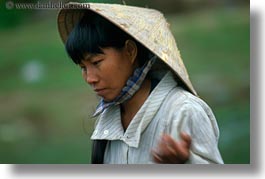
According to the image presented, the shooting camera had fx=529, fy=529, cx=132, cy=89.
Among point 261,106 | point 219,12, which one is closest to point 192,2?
point 219,12

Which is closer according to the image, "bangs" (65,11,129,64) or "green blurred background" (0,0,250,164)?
"bangs" (65,11,129,64)

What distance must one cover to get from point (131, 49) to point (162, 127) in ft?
0.73

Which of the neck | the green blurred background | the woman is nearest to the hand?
the woman

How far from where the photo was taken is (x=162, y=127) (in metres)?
1.38

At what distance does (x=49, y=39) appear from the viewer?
1.65 metres

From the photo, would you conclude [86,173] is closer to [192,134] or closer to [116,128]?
[116,128]

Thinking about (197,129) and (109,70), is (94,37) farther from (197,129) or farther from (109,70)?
(197,129)

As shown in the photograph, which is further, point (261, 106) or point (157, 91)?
point (261, 106)

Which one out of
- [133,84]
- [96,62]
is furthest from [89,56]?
[133,84]

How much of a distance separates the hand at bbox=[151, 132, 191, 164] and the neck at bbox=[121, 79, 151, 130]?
0.11m

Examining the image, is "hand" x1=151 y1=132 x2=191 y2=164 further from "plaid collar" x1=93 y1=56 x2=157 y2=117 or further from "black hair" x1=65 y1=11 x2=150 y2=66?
"black hair" x1=65 y1=11 x2=150 y2=66

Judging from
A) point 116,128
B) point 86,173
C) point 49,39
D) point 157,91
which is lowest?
point 86,173

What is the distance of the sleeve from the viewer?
133 centimetres

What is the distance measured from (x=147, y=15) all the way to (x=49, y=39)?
0.35 metres
